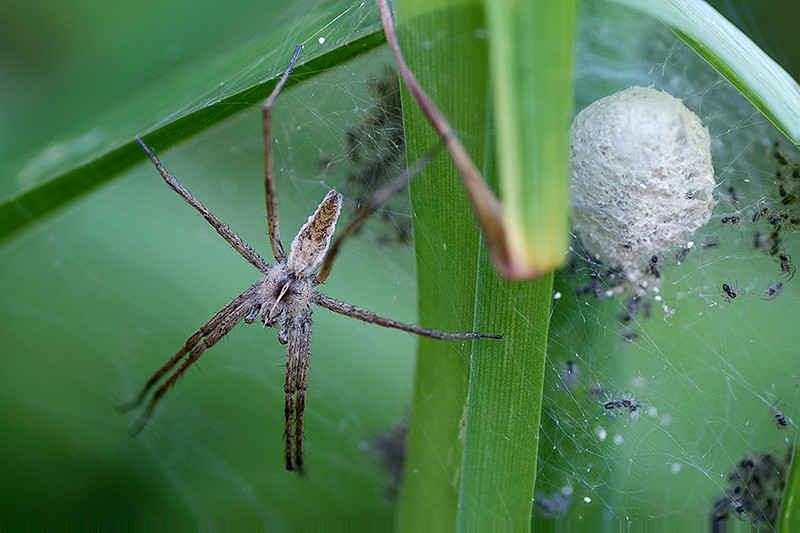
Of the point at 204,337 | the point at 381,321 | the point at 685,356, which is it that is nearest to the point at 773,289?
the point at 685,356

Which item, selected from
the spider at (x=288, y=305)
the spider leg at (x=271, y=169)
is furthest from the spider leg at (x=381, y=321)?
the spider leg at (x=271, y=169)

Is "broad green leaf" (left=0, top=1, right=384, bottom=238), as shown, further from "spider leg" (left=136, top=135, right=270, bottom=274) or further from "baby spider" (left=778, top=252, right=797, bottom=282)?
"baby spider" (left=778, top=252, right=797, bottom=282)

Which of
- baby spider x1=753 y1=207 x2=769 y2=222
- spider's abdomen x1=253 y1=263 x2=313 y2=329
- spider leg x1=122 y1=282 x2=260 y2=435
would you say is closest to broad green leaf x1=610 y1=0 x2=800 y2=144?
baby spider x1=753 y1=207 x2=769 y2=222

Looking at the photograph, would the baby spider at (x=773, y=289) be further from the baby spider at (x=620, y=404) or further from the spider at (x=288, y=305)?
the spider at (x=288, y=305)

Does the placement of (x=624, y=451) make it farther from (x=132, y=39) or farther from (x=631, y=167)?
(x=132, y=39)

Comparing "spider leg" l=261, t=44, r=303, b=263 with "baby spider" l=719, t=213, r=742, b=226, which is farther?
"baby spider" l=719, t=213, r=742, b=226

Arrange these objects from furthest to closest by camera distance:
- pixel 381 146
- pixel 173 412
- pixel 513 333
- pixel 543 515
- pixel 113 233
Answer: pixel 173 412
pixel 113 233
pixel 381 146
pixel 543 515
pixel 513 333

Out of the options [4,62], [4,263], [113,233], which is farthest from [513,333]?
[4,62]

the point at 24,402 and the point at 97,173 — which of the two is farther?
the point at 24,402

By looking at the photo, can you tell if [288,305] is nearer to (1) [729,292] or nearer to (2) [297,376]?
(2) [297,376]
